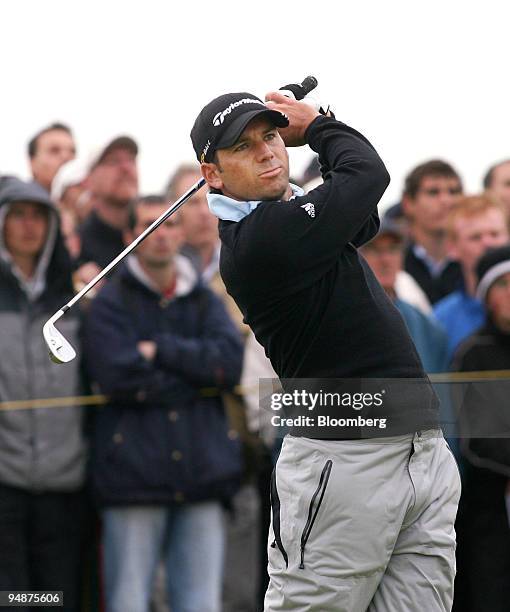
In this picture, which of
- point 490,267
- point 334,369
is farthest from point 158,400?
point 334,369

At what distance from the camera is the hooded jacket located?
595cm

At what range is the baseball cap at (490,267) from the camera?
6.12 meters

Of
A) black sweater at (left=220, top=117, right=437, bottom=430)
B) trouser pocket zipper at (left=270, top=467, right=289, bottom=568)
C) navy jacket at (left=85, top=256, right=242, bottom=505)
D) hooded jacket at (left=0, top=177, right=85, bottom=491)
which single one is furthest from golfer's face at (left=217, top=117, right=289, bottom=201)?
hooded jacket at (left=0, top=177, right=85, bottom=491)

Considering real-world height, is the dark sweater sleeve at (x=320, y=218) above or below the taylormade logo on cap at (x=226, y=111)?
below

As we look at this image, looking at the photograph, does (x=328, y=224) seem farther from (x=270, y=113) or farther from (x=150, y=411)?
(x=150, y=411)

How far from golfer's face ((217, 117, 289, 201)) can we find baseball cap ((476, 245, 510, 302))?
2215 mm

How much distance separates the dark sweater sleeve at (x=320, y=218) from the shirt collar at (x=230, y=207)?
88 millimetres

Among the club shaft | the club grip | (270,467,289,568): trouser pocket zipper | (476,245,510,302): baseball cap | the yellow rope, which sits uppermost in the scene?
the club grip

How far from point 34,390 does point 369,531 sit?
2.49 meters

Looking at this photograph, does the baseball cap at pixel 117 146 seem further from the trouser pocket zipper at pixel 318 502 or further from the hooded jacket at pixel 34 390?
the trouser pocket zipper at pixel 318 502

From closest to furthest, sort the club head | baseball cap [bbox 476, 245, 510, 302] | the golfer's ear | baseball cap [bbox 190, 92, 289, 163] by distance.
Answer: baseball cap [bbox 190, 92, 289, 163] < the golfer's ear < the club head < baseball cap [bbox 476, 245, 510, 302]

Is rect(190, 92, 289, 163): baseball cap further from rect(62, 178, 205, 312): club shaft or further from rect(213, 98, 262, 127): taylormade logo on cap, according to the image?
rect(62, 178, 205, 312): club shaft

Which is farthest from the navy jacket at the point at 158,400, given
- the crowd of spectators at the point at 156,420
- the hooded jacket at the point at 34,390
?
the hooded jacket at the point at 34,390

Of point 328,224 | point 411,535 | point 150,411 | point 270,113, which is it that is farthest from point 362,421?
point 150,411
